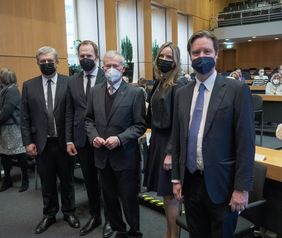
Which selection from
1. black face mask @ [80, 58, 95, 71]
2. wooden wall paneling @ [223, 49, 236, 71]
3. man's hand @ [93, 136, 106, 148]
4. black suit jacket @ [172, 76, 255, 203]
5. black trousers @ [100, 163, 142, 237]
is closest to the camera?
black suit jacket @ [172, 76, 255, 203]

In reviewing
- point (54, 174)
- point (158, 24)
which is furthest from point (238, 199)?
point (158, 24)

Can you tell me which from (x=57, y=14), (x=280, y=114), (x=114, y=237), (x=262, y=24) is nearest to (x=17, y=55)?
(x=57, y=14)

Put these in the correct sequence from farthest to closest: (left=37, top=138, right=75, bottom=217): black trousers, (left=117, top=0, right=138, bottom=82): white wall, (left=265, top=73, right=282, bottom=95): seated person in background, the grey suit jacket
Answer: (left=117, top=0, right=138, bottom=82): white wall < (left=265, top=73, right=282, bottom=95): seated person in background < the grey suit jacket < (left=37, top=138, right=75, bottom=217): black trousers

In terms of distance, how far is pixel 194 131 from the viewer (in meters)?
1.65

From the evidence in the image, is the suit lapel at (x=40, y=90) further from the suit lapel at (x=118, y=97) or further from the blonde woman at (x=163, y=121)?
the blonde woman at (x=163, y=121)

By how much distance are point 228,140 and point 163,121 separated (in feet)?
2.19

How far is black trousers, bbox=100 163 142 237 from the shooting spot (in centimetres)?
243

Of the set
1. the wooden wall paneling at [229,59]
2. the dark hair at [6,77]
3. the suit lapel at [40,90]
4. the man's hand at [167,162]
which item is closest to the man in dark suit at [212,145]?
the man's hand at [167,162]

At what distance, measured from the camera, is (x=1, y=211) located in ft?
11.5

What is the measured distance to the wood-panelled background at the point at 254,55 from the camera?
18078mm

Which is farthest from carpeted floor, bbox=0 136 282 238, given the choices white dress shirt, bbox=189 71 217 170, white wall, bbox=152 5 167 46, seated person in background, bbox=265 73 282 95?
white wall, bbox=152 5 167 46

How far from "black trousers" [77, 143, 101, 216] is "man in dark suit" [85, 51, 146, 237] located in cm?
33

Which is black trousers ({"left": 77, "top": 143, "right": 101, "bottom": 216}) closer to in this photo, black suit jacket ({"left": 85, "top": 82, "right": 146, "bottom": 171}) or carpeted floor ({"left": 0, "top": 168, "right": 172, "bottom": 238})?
carpeted floor ({"left": 0, "top": 168, "right": 172, "bottom": 238})

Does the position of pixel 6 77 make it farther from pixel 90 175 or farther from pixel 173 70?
pixel 173 70
